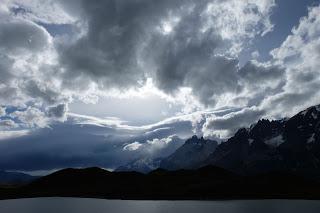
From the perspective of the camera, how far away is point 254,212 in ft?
546

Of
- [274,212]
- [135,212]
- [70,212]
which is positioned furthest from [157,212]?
[274,212]

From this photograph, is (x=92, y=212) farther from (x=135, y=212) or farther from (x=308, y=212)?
(x=308, y=212)

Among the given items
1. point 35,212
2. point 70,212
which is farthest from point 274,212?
point 35,212

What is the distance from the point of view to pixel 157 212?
6826 inches

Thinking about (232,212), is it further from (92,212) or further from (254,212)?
(92,212)

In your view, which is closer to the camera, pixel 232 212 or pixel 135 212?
pixel 232 212

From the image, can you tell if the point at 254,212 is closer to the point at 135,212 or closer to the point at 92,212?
the point at 135,212

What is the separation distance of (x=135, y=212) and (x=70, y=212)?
30104 millimetres

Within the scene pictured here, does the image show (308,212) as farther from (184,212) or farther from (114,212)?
(114,212)

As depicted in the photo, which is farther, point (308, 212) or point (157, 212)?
point (157, 212)

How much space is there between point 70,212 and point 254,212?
276 ft

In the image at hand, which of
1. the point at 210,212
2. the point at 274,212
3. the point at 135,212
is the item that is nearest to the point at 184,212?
the point at 210,212

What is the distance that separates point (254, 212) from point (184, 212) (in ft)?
105

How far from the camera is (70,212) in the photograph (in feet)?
548
